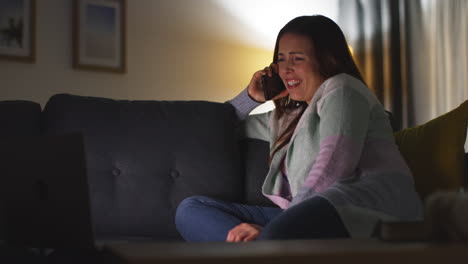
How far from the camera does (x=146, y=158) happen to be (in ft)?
6.34

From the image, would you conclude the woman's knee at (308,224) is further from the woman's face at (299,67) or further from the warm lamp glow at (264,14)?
the warm lamp glow at (264,14)

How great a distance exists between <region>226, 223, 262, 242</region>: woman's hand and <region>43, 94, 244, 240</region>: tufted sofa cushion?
47cm

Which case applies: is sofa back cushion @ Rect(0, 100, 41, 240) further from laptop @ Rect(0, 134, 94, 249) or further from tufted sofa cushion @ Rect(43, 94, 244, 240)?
laptop @ Rect(0, 134, 94, 249)

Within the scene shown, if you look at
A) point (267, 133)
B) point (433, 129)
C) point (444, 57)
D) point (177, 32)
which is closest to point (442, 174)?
point (433, 129)

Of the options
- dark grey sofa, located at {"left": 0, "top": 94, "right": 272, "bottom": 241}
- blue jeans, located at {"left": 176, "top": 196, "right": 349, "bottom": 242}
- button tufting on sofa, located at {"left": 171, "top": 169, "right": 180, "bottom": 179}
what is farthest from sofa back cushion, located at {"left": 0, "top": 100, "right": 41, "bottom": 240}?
blue jeans, located at {"left": 176, "top": 196, "right": 349, "bottom": 242}

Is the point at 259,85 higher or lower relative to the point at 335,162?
higher

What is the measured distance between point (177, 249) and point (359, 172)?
2.85ft

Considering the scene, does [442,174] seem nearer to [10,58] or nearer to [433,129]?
[433,129]

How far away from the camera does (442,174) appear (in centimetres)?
170

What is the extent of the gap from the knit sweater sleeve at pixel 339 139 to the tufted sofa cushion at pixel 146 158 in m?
0.60

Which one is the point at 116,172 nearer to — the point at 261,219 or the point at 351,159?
the point at 261,219

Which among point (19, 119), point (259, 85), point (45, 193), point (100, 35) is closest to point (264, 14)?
point (100, 35)

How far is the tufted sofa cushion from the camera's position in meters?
1.86

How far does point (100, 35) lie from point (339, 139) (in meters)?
1.95
